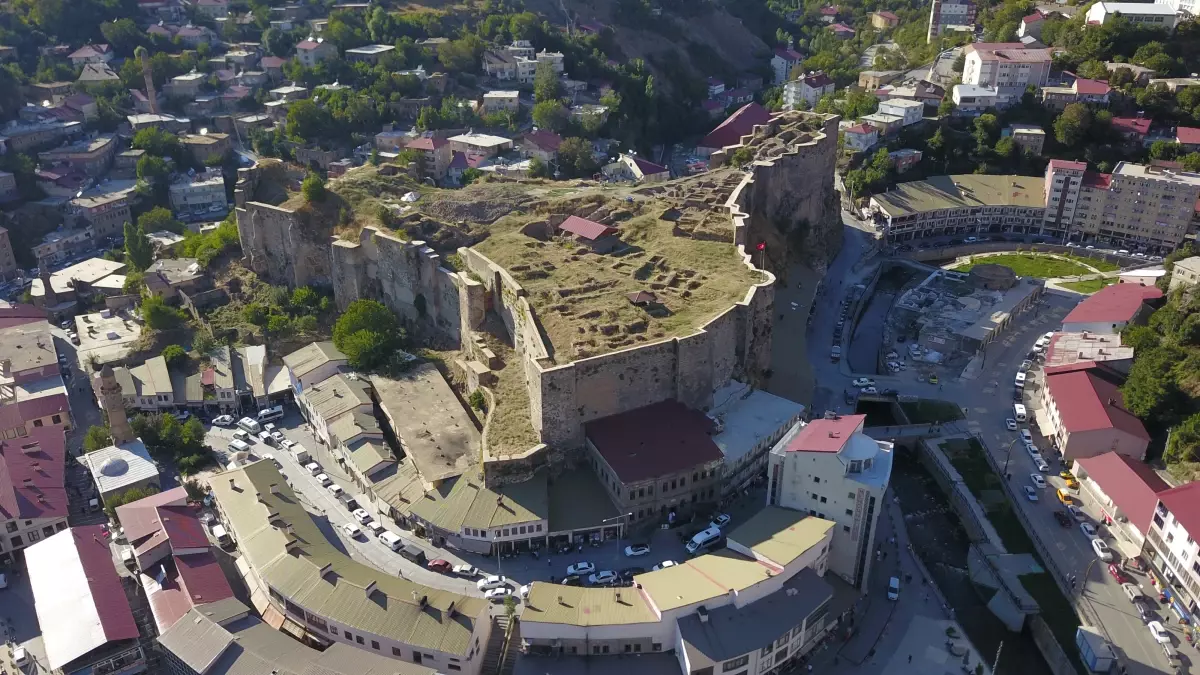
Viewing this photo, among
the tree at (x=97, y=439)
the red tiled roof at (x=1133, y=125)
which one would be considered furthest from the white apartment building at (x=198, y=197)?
the red tiled roof at (x=1133, y=125)

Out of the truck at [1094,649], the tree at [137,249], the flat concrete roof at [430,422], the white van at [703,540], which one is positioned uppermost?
the tree at [137,249]

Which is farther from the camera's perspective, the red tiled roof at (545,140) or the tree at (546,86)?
the tree at (546,86)

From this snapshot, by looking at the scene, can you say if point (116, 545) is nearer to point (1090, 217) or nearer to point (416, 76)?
point (416, 76)

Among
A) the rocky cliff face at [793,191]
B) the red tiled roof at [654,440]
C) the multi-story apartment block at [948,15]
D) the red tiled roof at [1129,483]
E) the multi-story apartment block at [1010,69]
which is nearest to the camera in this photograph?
the red tiled roof at [654,440]

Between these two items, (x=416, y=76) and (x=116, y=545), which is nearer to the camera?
(x=116, y=545)

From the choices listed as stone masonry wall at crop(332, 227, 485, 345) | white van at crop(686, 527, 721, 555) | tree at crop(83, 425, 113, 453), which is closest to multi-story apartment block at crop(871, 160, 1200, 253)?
stone masonry wall at crop(332, 227, 485, 345)

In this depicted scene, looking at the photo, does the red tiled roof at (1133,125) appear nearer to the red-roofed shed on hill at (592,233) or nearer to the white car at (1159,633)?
the red-roofed shed on hill at (592,233)

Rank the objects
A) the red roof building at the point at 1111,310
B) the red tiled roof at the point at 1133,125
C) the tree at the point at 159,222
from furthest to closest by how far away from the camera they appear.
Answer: the red tiled roof at the point at 1133,125
the tree at the point at 159,222
the red roof building at the point at 1111,310

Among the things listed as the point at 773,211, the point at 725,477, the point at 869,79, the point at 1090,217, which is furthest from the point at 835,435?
the point at 869,79
